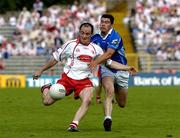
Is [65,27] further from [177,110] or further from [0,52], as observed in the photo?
[177,110]

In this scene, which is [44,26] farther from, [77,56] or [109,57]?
[77,56]

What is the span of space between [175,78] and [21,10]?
11932 mm

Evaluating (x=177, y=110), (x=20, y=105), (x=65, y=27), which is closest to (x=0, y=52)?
(x=65, y=27)

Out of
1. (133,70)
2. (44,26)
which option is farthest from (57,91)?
(44,26)

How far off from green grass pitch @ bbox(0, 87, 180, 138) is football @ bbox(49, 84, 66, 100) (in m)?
0.69

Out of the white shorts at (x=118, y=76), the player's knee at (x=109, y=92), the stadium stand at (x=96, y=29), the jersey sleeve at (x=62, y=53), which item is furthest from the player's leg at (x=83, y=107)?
the stadium stand at (x=96, y=29)

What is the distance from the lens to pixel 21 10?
49.3 meters

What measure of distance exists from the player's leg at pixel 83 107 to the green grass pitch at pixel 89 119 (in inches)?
7.7

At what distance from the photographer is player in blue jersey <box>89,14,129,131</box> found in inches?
609

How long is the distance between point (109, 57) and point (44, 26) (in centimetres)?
2960

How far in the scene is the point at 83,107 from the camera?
48.9 feet

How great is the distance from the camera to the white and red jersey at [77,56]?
50.1ft

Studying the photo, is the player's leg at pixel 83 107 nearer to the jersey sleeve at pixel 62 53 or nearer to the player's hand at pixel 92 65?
the player's hand at pixel 92 65

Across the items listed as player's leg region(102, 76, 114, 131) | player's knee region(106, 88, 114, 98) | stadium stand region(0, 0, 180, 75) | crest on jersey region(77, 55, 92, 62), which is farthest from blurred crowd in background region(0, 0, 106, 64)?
crest on jersey region(77, 55, 92, 62)
